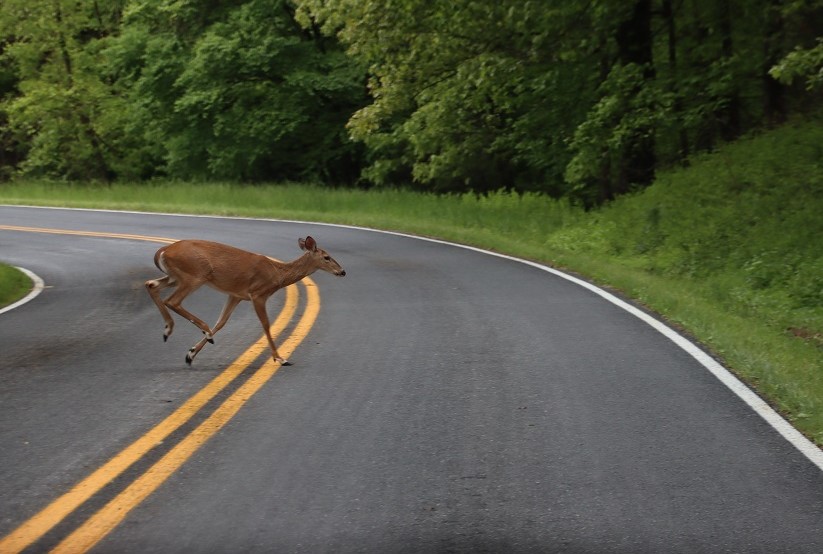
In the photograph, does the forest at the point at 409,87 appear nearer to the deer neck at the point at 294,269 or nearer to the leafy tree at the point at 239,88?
the leafy tree at the point at 239,88

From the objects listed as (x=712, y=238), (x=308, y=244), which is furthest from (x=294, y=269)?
(x=712, y=238)

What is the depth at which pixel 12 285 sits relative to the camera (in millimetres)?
16266

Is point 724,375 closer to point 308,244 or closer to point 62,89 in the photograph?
point 308,244

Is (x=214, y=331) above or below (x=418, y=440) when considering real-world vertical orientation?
above

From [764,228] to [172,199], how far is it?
69.8 feet

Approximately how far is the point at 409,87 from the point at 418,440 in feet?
63.5

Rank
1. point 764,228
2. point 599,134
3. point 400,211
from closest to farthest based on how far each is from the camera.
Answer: point 764,228 < point 599,134 < point 400,211

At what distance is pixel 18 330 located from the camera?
11766 mm

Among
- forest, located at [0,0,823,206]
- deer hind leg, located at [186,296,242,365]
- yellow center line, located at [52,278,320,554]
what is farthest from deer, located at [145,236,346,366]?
forest, located at [0,0,823,206]

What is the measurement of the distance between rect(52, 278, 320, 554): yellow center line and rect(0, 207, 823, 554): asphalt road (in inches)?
2.1

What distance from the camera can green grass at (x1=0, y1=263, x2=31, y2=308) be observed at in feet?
49.5

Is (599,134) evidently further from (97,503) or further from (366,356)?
(97,503)

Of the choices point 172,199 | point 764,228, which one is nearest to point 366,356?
point 764,228

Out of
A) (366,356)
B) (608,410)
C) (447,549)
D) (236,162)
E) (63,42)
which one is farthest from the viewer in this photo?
(63,42)
